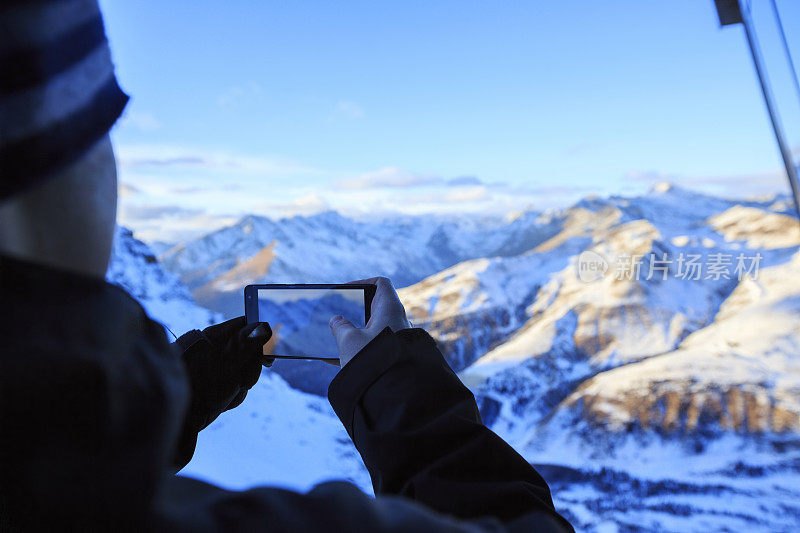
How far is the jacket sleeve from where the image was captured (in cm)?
34

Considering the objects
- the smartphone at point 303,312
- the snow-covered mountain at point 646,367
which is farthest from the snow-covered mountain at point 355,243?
the smartphone at point 303,312

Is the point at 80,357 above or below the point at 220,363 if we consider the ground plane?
above

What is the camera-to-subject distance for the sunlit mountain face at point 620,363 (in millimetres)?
3125

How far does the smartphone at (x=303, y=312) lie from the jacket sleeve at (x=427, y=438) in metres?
0.25

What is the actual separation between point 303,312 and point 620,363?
9.76 meters

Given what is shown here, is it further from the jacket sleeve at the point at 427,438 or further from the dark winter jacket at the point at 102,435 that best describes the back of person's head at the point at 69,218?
the jacket sleeve at the point at 427,438

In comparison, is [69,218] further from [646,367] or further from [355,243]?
[355,243]

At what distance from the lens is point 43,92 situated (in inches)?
7.9

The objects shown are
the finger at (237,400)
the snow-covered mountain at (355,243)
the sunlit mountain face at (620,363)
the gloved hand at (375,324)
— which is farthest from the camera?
the snow-covered mountain at (355,243)

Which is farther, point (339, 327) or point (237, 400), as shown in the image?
point (237, 400)

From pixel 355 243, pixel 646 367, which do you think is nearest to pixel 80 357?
pixel 646 367

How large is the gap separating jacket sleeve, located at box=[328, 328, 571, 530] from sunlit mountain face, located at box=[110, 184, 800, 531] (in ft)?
0.63

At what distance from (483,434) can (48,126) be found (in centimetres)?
34

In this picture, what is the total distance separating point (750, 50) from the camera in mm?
1587
